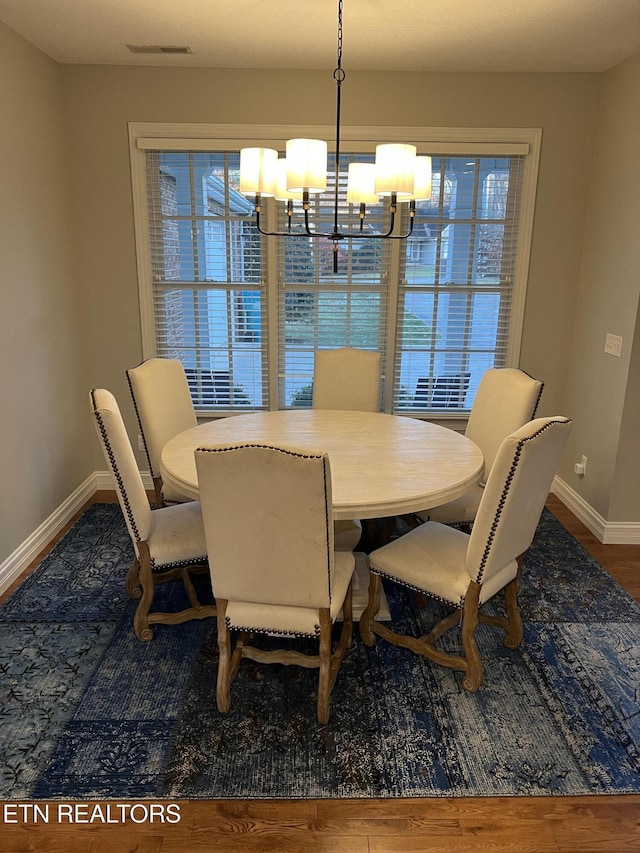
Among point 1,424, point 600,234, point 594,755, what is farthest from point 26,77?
point 594,755

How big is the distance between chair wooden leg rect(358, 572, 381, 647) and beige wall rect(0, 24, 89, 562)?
1.80 meters

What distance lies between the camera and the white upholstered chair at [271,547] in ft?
5.61

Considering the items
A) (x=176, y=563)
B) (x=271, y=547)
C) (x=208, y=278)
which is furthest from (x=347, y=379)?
(x=271, y=547)

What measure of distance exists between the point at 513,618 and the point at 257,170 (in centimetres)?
202

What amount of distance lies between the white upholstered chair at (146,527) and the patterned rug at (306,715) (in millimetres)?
147

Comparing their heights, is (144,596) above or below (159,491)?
below

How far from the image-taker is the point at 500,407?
9.77 feet

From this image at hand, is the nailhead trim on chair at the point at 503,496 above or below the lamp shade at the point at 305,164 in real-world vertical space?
below

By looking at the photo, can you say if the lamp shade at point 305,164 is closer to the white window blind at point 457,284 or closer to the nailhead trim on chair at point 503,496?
the nailhead trim on chair at point 503,496

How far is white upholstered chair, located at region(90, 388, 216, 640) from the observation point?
217cm

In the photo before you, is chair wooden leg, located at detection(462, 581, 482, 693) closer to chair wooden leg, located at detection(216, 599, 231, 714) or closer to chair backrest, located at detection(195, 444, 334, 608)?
chair backrest, located at detection(195, 444, 334, 608)

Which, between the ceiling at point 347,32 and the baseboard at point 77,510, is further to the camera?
the baseboard at point 77,510

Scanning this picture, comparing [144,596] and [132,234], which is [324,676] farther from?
[132,234]

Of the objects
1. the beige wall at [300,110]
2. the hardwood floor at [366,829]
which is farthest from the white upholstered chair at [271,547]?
the beige wall at [300,110]
